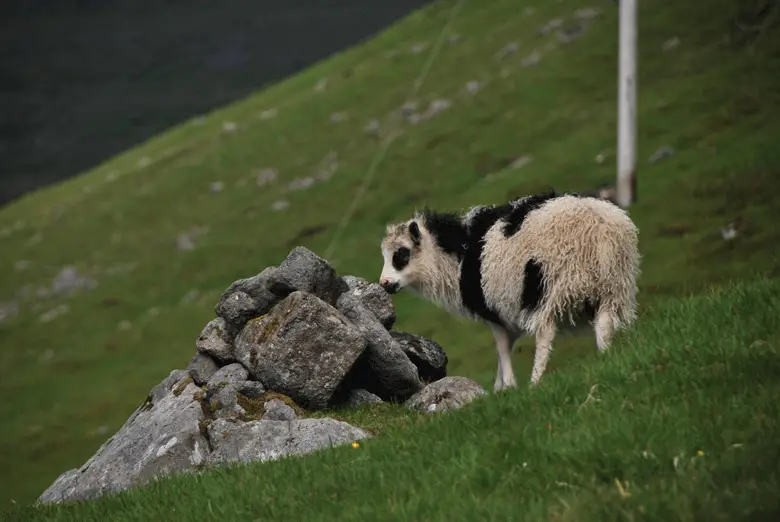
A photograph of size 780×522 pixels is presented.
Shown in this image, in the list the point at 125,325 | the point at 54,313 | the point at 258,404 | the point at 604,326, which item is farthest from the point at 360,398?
the point at 54,313

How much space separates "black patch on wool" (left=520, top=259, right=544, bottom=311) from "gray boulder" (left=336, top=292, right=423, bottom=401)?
283cm

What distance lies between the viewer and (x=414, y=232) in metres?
19.1

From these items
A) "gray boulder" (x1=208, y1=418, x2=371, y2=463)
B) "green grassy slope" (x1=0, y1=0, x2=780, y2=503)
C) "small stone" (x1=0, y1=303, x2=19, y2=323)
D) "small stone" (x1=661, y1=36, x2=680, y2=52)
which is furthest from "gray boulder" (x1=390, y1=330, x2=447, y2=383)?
"small stone" (x1=0, y1=303, x2=19, y2=323)

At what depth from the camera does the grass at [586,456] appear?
8.62 metres

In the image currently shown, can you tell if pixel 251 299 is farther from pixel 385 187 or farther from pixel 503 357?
pixel 385 187

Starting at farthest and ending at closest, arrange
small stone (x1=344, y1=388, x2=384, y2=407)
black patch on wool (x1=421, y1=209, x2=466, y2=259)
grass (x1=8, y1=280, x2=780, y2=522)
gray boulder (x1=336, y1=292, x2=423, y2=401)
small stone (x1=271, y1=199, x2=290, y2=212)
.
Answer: small stone (x1=271, y1=199, x2=290, y2=212) < black patch on wool (x1=421, y1=209, x2=466, y2=259) < gray boulder (x1=336, y1=292, x2=423, y2=401) < small stone (x1=344, y1=388, x2=384, y2=407) < grass (x1=8, y1=280, x2=780, y2=522)

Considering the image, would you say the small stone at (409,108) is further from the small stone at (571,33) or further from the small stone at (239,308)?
the small stone at (239,308)

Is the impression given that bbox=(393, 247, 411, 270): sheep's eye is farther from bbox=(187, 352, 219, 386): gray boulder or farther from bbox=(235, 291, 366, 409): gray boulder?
bbox=(187, 352, 219, 386): gray boulder

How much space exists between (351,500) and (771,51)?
182 ft

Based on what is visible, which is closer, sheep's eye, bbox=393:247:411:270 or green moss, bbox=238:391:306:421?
green moss, bbox=238:391:306:421

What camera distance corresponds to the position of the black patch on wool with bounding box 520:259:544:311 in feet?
53.2

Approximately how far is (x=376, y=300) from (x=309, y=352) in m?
2.53

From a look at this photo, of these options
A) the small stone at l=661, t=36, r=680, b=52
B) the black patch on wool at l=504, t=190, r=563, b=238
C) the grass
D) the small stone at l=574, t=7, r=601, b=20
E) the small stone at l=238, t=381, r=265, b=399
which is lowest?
the small stone at l=574, t=7, r=601, b=20

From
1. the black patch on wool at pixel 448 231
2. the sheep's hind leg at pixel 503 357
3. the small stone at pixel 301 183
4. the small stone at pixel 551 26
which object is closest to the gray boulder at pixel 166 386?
the black patch on wool at pixel 448 231
